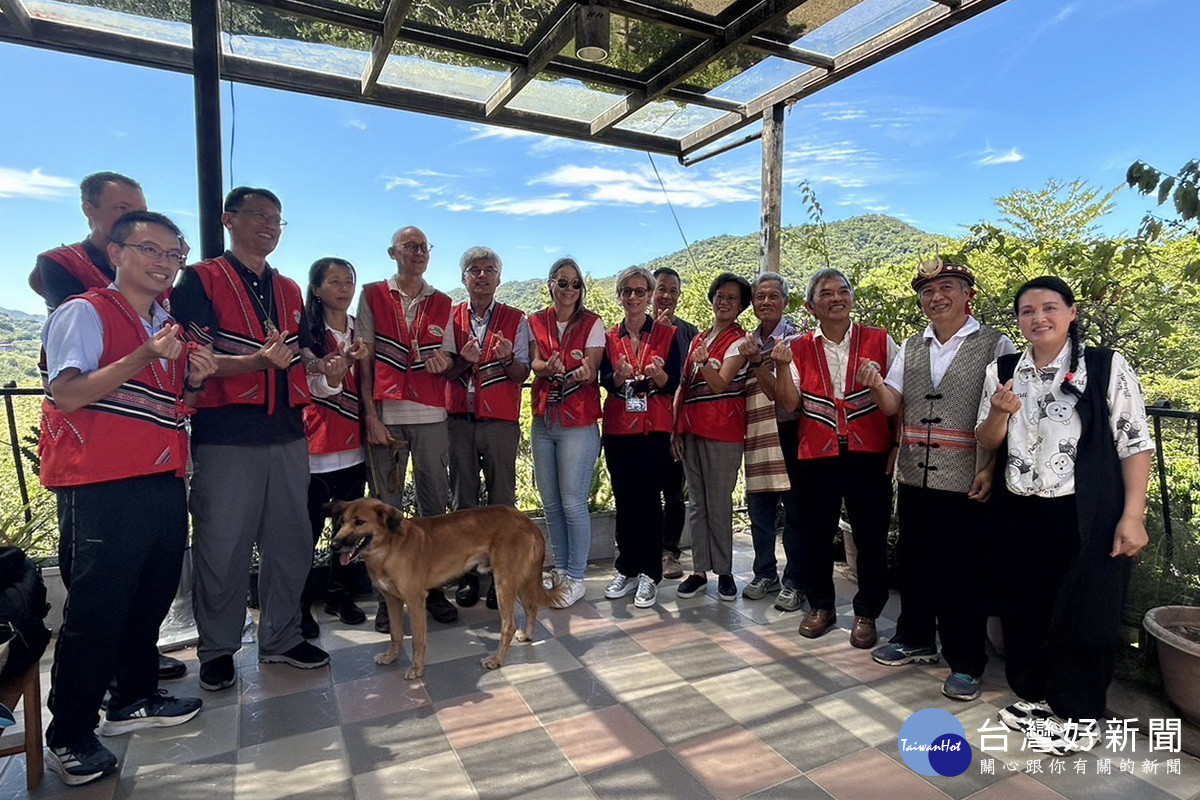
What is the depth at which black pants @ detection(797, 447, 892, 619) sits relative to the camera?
11.2 feet

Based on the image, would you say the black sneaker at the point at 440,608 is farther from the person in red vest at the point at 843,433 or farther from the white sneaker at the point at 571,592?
the person in red vest at the point at 843,433

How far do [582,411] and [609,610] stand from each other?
4.44 feet

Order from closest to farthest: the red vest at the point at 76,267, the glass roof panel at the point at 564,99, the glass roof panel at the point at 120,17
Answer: the red vest at the point at 76,267
the glass roof panel at the point at 120,17
the glass roof panel at the point at 564,99

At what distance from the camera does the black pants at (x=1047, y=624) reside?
2.46 m

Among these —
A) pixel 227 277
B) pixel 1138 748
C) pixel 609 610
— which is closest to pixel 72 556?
pixel 227 277

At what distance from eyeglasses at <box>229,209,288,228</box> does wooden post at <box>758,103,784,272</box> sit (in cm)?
397

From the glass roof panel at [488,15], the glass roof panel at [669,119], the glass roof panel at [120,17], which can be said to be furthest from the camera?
the glass roof panel at [669,119]

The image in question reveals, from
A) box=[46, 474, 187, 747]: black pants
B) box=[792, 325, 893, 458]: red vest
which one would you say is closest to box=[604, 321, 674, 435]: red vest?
box=[792, 325, 893, 458]: red vest

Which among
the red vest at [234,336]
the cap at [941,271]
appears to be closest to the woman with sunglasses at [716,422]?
the cap at [941,271]

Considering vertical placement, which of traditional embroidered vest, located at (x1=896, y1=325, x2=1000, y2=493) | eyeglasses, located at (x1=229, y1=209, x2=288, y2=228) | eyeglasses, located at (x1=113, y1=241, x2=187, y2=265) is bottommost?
traditional embroidered vest, located at (x1=896, y1=325, x2=1000, y2=493)

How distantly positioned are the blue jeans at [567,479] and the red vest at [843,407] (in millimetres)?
1357

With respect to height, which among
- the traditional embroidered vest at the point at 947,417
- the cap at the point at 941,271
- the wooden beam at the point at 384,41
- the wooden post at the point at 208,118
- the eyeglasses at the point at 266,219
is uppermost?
the wooden beam at the point at 384,41

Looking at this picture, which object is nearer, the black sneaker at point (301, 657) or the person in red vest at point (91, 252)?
the person in red vest at point (91, 252)

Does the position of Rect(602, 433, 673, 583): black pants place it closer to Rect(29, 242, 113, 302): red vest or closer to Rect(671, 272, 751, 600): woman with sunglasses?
Rect(671, 272, 751, 600): woman with sunglasses
